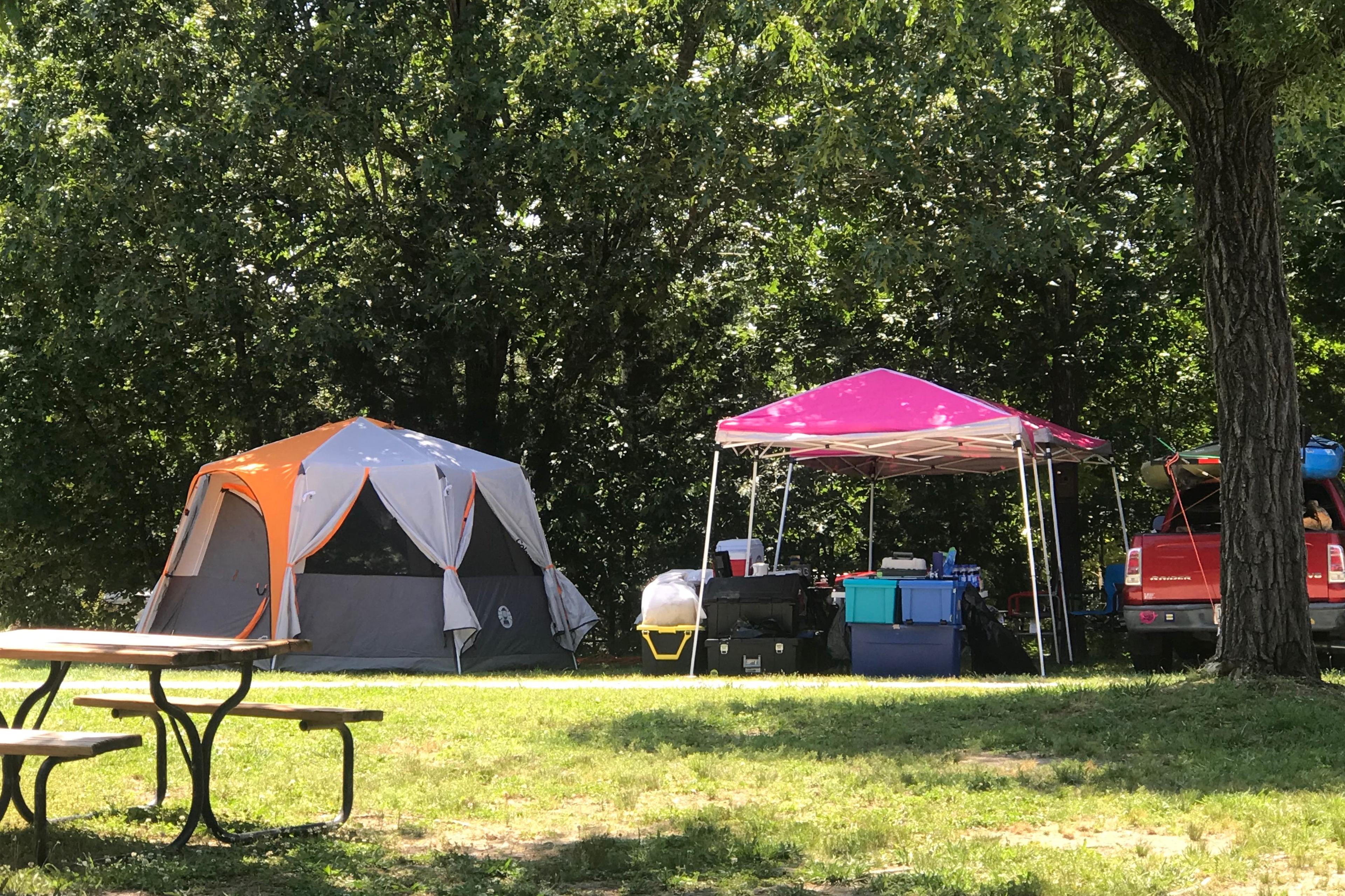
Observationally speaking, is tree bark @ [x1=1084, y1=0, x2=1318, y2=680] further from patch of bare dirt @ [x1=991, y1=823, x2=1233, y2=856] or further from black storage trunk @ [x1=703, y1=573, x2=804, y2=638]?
black storage trunk @ [x1=703, y1=573, x2=804, y2=638]

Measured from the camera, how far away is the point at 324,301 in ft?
50.7

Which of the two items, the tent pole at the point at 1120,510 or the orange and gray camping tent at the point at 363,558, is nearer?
the orange and gray camping tent at the point at 363,558

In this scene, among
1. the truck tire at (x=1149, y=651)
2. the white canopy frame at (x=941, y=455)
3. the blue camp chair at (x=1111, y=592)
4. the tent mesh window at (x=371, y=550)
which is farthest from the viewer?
the blue camp chair at (x=1111, y=592)

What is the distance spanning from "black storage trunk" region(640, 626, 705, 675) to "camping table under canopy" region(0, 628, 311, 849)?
7.22 meters

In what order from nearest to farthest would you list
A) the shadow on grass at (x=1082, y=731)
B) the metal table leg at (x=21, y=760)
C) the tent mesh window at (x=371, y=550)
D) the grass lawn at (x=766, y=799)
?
the grass lawn at (x=766, y=799) → the metal table leg at (x=21, y=760) → the shadow on grass at (x=1082, y=731) → the tent mesh window at (x=371, y=550)

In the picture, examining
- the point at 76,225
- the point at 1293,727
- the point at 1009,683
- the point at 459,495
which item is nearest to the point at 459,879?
the point at 1293,727

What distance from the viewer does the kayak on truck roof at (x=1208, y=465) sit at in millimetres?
11102

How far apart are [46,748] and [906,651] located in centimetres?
864

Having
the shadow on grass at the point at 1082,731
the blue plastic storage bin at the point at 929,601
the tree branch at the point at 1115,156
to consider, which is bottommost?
the shadow on grass at the point at 1082,731

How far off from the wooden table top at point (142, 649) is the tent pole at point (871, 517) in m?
10.6

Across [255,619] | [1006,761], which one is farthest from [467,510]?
[1006,761]

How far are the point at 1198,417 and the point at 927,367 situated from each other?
3.76 meters

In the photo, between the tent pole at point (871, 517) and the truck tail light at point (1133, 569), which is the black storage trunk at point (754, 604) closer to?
the truck tail light at point (1133, 569)

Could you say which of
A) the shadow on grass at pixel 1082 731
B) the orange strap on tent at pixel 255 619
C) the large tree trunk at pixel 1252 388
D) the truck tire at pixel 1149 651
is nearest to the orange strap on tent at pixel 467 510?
the orange strap on tent at pixel 255 619
